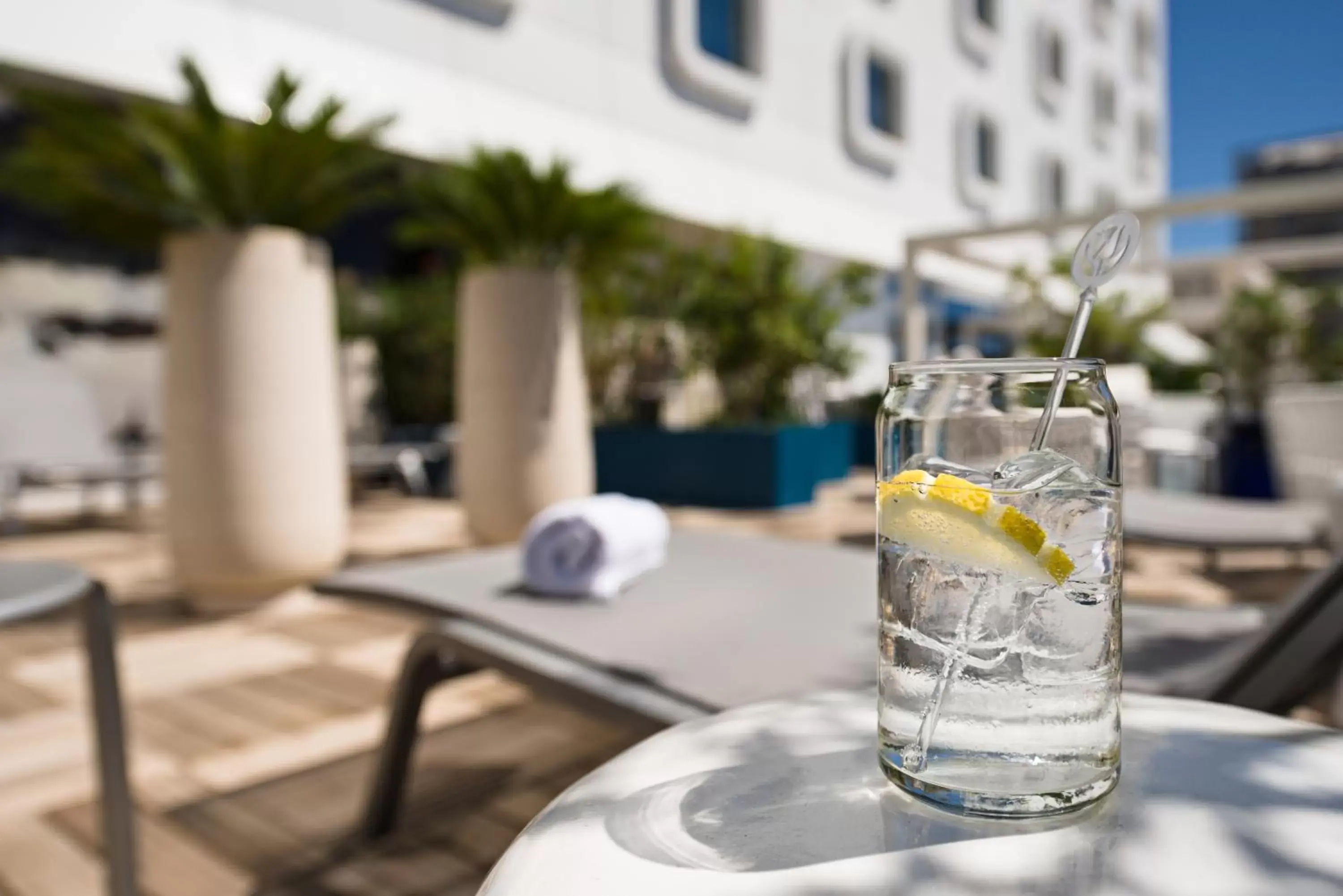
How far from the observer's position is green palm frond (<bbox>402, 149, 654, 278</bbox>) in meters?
3.74

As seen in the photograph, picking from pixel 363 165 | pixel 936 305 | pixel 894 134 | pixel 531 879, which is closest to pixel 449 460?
pixel 363 165

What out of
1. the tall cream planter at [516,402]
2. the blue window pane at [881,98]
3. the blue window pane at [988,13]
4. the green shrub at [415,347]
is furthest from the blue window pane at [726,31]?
the tall cream planter at [516,402]

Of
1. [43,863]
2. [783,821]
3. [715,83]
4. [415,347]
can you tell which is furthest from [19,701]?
[715,83]

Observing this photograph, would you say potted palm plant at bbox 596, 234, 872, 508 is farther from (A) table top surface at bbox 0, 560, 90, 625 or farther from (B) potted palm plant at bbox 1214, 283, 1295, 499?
(A) table top surface at bbox 0, 560, 90, 625

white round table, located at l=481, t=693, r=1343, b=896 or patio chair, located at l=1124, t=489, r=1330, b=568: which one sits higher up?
white round table, located at l=481, t=693, r=1343, b=896

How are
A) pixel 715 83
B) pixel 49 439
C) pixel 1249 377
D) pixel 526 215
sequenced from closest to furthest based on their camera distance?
pixel 526 215 → pixel 49 439 → pixel 1249 377 → pixel 715 83

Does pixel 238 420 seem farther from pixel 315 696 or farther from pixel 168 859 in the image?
pixel 168 859

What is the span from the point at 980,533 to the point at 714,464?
5.27 m

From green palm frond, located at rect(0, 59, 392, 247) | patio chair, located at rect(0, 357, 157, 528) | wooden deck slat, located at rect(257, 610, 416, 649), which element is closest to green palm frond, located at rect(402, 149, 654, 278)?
green palm frond, located at rect(0, 59, 392, 247)

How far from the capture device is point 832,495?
654 cm

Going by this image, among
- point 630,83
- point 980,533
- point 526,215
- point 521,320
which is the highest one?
point 630,83

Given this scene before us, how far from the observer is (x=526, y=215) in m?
3.77

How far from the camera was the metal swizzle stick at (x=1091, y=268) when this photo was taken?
1.70ft

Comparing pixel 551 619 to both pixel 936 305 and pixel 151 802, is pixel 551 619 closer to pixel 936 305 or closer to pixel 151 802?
pixel 151 802
